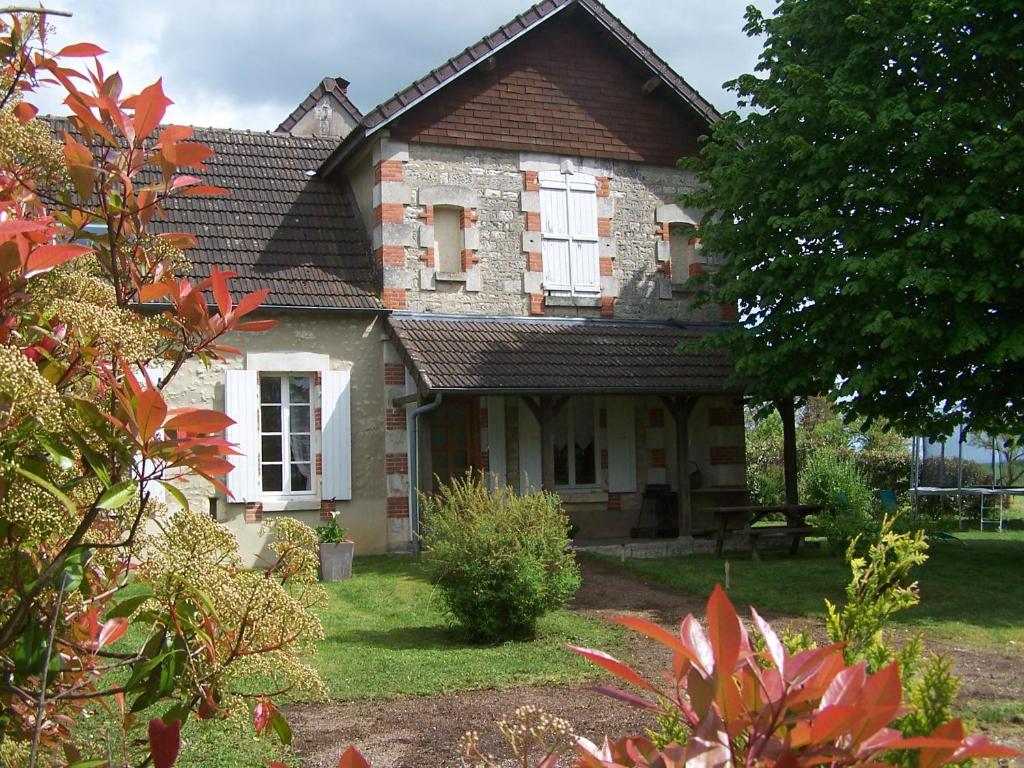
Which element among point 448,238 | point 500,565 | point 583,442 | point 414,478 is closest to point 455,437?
point 414,478

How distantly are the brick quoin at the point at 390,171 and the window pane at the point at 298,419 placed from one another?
341 cm

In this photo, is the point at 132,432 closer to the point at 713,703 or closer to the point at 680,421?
the point at 713,703

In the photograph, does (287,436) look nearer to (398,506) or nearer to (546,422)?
(398,506)

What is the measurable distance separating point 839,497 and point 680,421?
2.52 m

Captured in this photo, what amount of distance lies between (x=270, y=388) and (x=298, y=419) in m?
0.57

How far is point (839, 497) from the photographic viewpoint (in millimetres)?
13844

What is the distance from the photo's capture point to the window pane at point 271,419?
47.1ft

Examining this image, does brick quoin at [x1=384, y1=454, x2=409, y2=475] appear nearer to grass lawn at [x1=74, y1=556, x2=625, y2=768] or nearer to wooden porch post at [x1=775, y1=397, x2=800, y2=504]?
grass lawn at [x1=74, y1=556, x2=625, y2=768]

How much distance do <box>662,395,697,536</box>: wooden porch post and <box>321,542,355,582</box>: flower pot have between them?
5202 millimetres

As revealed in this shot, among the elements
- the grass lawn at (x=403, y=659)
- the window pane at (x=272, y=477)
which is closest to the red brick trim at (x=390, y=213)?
the window pane at (x=272, y=477)

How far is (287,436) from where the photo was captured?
14391 mm

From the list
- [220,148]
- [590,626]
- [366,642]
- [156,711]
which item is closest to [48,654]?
[156,711]

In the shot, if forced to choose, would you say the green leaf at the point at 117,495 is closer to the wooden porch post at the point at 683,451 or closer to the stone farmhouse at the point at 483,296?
the stone farmhouse at the point at 483,296

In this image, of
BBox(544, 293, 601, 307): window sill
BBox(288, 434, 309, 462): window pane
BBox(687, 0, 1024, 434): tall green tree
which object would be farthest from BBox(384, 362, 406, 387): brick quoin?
BBox(687, 0, 1024, 434): tall green tree
